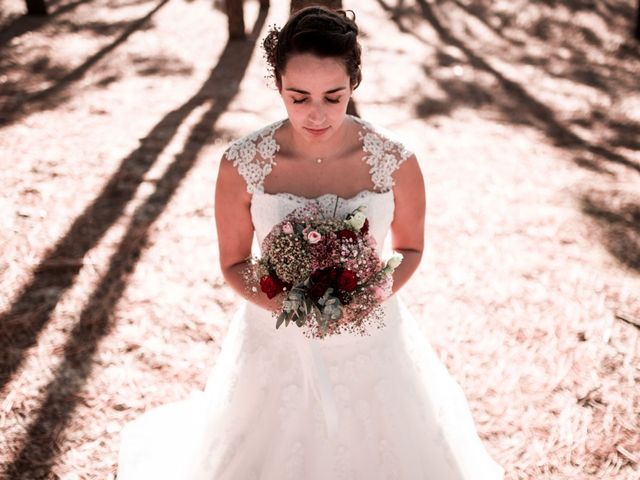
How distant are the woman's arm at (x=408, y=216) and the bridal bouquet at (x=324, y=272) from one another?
0.49 m

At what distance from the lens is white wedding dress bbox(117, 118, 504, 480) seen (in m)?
3.05

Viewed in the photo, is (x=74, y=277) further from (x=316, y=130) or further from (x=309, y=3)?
(x=316, y=130)

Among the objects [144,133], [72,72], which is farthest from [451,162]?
[72,72]

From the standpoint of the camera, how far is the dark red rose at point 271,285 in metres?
2.43

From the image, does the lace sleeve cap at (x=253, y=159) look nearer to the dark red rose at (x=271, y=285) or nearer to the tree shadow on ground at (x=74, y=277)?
the dark red rose at (x=271, y=285)

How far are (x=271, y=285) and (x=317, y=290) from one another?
21 cm

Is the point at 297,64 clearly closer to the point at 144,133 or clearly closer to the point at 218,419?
the point at 218,419

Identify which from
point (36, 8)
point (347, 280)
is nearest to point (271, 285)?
point (347, 280)

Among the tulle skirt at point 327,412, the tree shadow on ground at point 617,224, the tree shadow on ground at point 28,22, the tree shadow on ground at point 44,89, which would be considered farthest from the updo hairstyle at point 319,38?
the tree shadow on ground at point 28,22

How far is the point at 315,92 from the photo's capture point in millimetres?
2484

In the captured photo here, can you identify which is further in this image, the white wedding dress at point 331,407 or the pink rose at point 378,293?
the white wedding dress at point 331,407

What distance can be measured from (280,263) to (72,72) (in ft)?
26.6

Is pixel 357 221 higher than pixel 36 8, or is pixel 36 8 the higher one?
pixel 357 221

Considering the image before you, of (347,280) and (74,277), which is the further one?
(74,277)
